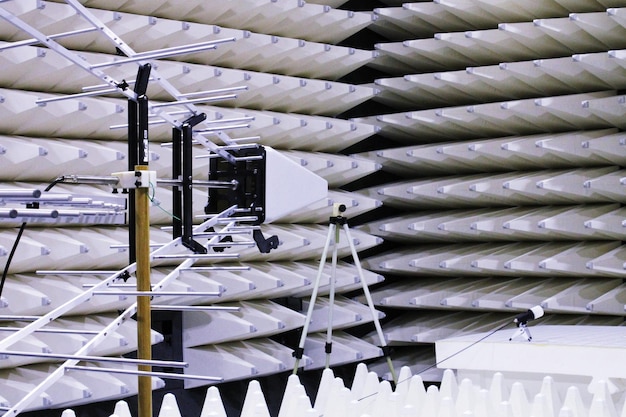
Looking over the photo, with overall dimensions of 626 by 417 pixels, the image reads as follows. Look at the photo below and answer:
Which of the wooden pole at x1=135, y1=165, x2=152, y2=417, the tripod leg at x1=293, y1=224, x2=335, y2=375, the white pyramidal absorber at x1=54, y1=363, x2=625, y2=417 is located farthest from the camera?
the tripod leg at x1=293, y1=224, x2=335, y2=375

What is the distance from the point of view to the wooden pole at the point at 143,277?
224 centimetres

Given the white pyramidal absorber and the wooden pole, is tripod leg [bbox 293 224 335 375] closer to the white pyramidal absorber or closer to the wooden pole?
the white pyramidal absorber

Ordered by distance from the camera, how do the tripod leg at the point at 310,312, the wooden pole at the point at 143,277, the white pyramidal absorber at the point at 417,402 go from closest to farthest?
the wooden pole at the point at 143,277 < the white pyramidal absorber at the point at 417,402 < the tripod leg at the point at 310,312

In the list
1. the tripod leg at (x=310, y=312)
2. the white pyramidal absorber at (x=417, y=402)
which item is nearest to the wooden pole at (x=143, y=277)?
the white pyramidal absorber at (x=417, y=402)

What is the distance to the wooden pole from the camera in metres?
2.24

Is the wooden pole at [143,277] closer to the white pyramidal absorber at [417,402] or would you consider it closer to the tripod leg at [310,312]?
the white pyramidal absorber at [417,402]

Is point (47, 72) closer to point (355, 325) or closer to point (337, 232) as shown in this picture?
point (337, 232)

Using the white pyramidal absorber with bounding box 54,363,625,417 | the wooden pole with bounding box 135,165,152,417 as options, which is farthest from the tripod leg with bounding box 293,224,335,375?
the wooden pole with bounding box 135,165,152,417

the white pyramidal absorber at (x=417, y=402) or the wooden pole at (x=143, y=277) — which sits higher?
the wooden pole at (x=143, y=277)

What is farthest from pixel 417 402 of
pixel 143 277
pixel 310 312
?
pixel 310 312

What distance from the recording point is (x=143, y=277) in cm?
224

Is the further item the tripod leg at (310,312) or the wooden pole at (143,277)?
the tripod leg at (310,312)

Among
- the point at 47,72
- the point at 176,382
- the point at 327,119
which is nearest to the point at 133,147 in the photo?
the point at 47,72

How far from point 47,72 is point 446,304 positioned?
258cm
